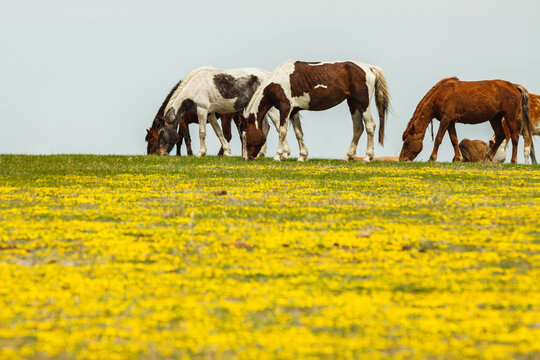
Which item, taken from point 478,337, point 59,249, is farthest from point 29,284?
point 478,337

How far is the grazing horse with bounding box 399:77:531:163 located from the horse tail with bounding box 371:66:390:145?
2288 millimetres

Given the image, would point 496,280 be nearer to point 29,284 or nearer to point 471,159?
point 29,284

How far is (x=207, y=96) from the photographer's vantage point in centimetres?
2639

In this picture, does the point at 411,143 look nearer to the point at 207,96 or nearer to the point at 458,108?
the point at 458,108

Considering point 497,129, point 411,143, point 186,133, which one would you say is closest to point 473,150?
point 497,129

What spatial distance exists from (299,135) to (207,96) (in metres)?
4.74

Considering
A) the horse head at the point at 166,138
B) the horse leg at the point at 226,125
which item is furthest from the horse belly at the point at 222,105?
the horse leg at the point at 226,125

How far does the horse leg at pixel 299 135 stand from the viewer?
23031mm

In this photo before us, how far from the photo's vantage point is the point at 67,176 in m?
16.4

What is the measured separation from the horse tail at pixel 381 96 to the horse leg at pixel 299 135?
8.62ft

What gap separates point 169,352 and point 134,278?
203 centimetres

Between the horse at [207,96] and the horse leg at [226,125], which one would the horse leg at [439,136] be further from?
the horse leg at [226,125]

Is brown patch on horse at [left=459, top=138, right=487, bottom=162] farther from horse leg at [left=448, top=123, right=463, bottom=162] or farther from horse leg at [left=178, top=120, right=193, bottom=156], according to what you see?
horse leg at [left=178, top=120, right=193, bottom=156]

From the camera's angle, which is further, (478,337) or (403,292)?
(403,292)
